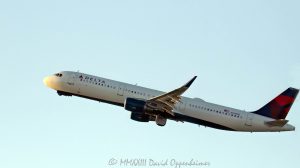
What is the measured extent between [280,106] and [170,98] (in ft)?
51.2

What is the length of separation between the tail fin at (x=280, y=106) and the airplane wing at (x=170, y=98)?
40.2 feet

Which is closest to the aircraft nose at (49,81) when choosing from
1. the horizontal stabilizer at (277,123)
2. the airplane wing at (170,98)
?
the airplane wing at (170,98)

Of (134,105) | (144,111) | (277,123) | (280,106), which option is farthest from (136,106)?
(280,106)

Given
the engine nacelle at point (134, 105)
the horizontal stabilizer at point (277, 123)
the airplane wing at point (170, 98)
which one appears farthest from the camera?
the horizontal stabilizer at point (277, 123)

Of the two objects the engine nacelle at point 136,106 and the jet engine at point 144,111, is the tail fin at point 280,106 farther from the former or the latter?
the engine nacelle at point 136,106

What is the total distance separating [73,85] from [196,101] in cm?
1505

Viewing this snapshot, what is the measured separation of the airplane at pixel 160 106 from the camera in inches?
2688

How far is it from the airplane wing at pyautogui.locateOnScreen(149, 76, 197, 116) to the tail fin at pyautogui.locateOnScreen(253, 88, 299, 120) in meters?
12.3

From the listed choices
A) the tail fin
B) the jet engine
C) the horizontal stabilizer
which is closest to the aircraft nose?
the jet engine

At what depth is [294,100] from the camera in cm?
7350

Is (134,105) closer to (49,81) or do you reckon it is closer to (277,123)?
(49,81)

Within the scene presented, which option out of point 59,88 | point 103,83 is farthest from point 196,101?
point 59,88

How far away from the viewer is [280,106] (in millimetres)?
72938

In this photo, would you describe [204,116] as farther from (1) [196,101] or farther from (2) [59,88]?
(2) [59,88]
